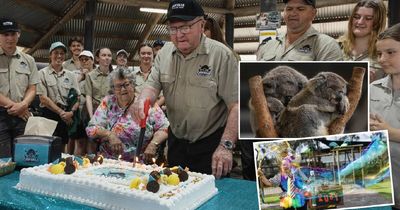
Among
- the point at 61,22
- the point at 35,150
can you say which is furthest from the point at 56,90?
the point at 61,22

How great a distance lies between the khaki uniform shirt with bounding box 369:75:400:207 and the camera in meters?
1.62

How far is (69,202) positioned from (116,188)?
0.22m

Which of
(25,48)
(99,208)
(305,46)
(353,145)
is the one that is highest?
(25,48)

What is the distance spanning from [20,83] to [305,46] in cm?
261

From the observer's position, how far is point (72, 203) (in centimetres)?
149

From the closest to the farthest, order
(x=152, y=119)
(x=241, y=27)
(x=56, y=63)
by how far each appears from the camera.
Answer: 1. (x=152, y=119)
2. (x=56, y=63)
3. (x=241, y=27)

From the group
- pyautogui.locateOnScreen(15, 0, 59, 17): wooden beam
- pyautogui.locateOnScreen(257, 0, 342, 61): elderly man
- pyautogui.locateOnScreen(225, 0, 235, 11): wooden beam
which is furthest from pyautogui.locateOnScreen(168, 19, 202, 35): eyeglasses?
pyautogui.locateOnScreen(225, 0, 235, 11): wooden beam

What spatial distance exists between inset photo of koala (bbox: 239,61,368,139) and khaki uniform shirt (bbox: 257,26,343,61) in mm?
578

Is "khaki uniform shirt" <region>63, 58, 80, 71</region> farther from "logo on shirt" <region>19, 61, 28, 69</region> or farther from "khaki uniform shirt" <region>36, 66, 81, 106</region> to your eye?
"logo on shirt" <region>19, 61, 28, 69</region>

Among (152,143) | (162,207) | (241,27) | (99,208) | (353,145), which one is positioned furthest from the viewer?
(241,27)

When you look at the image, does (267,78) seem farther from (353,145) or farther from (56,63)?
(56,63)

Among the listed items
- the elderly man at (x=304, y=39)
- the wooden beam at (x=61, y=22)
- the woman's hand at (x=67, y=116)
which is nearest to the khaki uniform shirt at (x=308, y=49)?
the elderly man at (x=304, y=39)

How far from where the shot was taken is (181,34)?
6.43 feet

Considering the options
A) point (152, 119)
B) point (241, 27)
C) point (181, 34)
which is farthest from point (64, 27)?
point (181, 34)
